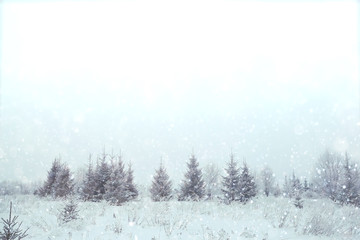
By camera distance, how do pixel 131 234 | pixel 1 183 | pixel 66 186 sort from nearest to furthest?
1. pixel 131 234
2. pixel 66 186
3. pixel 1 183

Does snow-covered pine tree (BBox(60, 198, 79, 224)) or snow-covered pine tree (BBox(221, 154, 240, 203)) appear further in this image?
snow-covered pine tree (BBox(221, 154, 240, 203))

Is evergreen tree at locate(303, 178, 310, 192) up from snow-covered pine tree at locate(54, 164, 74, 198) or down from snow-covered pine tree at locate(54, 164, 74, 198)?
down

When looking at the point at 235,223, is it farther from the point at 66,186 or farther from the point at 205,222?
the point at 66,186

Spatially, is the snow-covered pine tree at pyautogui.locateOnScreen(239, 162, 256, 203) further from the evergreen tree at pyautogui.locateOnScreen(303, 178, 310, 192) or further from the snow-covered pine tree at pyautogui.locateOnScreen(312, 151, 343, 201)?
the evergreen tree at pyautogui.locateOnScreen(303, 178, 310, 192)

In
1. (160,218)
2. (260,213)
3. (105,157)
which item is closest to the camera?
(160,218)

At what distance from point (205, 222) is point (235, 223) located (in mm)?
1070

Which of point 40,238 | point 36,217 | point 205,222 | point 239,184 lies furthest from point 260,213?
point 239,184

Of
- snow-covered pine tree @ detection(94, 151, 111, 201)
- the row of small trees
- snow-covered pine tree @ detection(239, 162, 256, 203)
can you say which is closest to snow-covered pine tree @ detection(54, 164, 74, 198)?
the row of small trees

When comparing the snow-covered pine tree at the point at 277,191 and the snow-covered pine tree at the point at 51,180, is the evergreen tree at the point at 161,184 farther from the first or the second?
the snow-covered pine tree at the point at 277,191

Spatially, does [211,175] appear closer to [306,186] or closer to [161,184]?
[161,184]

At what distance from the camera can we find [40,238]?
759 centimetres

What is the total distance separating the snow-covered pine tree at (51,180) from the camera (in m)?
32.3

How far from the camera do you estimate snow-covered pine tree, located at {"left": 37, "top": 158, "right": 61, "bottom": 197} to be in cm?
3227

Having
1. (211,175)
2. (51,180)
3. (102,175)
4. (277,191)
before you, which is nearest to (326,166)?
(277,191)
